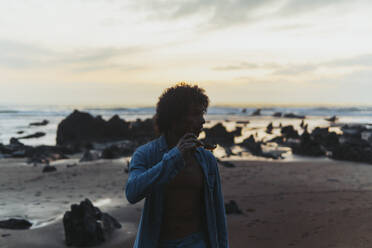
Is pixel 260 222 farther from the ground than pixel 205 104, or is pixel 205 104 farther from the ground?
pixel 205 104

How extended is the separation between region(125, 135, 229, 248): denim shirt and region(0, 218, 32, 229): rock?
488 cm

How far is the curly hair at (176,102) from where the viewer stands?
2.80 m

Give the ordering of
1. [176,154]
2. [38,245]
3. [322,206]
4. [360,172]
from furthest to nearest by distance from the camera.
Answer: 1. [360,172]
2. [322,206]
3. [38,245]
4. [176,154]

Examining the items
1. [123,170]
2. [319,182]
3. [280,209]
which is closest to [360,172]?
[319,182]

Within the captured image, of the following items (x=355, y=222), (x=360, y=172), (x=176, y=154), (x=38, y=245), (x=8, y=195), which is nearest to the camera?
(x=176, y=154)

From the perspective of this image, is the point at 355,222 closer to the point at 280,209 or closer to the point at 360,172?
the point at 280,209

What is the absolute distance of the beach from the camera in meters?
6.13

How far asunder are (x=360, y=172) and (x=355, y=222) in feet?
21.6

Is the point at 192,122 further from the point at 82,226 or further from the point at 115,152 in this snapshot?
the point at 115,152

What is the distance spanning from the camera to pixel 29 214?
24.7 ft

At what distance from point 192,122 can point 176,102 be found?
225 millimetres

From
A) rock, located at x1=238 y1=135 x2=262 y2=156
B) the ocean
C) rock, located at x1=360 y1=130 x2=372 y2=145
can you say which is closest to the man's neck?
rock, located at x1=238 y1=135 x2=262 y2=156

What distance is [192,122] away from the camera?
9.08ft

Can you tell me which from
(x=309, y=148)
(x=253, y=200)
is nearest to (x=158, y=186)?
(x=253, y=200)
